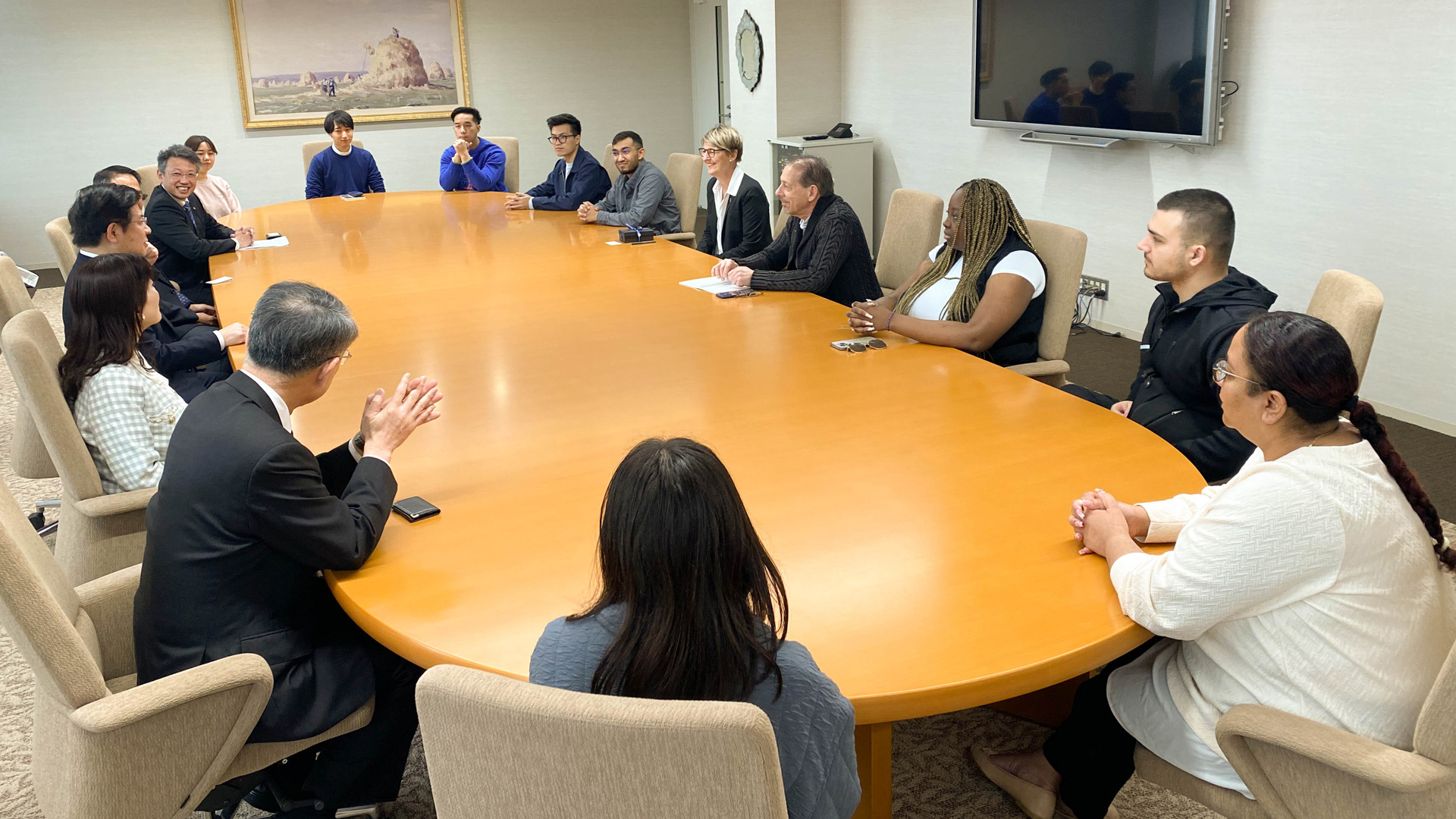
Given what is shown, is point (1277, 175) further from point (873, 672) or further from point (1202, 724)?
point (873, 672)

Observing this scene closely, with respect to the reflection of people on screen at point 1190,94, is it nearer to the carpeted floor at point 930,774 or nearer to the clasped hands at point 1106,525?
the carpeted floor at point 930,774

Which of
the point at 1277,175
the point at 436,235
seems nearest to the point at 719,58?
the point at 436,235

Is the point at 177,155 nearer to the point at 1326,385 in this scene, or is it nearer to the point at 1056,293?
the point at 1056,293

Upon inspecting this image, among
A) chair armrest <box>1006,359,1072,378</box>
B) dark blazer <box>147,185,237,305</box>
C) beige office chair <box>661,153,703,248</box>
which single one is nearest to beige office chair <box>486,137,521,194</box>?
beige office chair <box>661,153,703,248</box>

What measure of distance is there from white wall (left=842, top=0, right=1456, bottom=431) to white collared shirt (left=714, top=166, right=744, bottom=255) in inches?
83.1

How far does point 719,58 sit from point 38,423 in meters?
8.92

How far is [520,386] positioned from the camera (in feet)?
9.66

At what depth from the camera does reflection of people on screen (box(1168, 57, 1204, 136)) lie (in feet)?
16.2

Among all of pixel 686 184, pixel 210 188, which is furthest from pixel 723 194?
pixel 210 188

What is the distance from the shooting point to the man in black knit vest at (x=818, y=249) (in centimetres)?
397

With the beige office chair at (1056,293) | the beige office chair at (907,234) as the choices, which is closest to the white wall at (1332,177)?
the beige office chair at (907,234)

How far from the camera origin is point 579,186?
21.1 feet

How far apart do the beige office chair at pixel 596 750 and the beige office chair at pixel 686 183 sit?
5.14 m

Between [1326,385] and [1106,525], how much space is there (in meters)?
0.41
